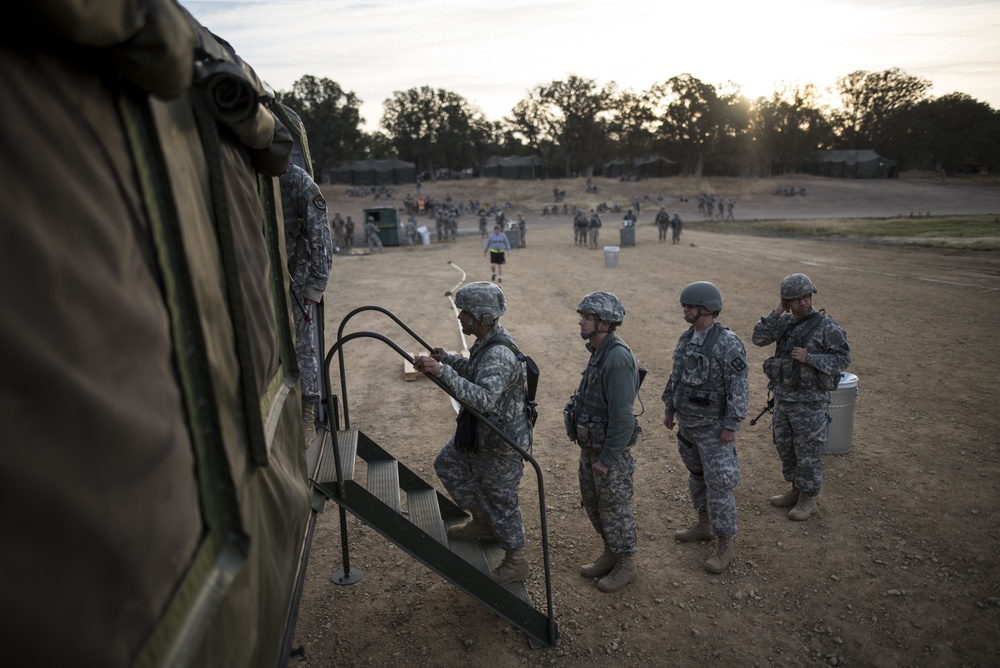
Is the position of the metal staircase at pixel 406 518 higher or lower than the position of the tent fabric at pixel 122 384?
lower

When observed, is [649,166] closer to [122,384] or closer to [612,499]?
[612,499]

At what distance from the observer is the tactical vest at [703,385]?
5.27 m

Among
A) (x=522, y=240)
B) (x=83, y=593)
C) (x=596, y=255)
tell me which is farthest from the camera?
(x=522, y=240)

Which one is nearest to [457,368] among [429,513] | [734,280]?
[429,513]

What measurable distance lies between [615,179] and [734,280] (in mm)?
67005

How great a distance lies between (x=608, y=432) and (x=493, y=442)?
0.84 metres

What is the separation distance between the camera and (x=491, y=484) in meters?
4.81

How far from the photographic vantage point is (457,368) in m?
5.07

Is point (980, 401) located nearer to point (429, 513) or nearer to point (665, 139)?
point (429, 513)

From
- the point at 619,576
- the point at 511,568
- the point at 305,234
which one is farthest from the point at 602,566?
the point at 305,234

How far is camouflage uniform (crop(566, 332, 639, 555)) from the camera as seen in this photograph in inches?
→ 188

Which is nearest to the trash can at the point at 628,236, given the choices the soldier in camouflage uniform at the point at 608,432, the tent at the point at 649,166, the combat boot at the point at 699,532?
the combat boot at the point at 699,532

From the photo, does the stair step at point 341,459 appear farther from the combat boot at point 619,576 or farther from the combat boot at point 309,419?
the combat boot at point 619,576

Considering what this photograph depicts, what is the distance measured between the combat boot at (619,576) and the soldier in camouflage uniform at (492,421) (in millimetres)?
656
